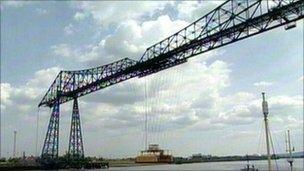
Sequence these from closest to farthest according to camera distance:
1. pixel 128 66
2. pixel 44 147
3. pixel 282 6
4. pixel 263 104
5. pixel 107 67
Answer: pixel 263 104 < pixel 282 6 < pixel 128 66 < pixel 107 67 < pixel 44 147

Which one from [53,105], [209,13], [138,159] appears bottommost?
[138,159]

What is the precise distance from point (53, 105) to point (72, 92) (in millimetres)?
7788

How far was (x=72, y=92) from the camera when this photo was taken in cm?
8638

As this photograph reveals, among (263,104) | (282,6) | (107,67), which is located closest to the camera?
(263,104)

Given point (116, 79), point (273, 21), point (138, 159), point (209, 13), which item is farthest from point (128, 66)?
point (138, 159)

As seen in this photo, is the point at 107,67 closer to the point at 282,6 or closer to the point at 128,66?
the point at 128,66

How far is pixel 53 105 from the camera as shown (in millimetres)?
91688

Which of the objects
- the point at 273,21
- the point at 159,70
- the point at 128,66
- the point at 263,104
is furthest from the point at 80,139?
the point at 263,104

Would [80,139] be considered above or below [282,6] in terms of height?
below

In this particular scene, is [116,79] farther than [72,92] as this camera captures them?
No

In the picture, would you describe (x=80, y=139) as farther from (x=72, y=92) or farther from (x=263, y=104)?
(x=263, y=104)

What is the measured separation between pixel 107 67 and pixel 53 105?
19.3 m

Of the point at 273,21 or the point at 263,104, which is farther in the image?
the point at 273,21

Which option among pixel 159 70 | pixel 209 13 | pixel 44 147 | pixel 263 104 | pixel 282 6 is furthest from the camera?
pixel 44 147
